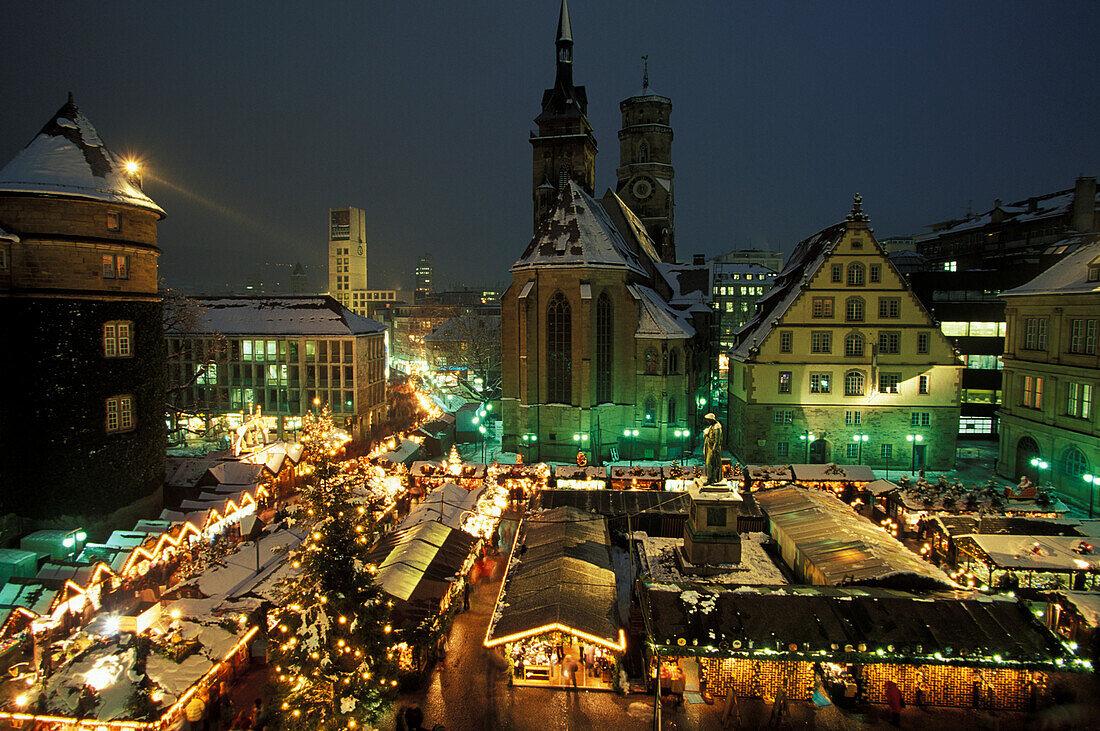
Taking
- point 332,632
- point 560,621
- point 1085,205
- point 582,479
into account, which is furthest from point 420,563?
point 1085,205

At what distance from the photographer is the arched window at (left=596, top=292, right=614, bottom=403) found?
39656 millimetres

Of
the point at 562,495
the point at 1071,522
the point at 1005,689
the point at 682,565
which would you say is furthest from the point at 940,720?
the point at 562,495

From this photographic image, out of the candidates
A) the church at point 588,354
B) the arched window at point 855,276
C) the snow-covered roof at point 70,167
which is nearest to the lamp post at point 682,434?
the church at point 588,354

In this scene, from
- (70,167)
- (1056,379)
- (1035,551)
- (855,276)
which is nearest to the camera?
(1035,551)

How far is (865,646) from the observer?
14.1m

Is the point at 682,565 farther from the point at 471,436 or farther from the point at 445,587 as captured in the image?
the point at 471,436

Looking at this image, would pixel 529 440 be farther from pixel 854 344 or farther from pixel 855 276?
pixel 855 276

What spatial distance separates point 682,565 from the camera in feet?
60.8

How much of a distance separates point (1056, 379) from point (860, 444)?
9.96 metres

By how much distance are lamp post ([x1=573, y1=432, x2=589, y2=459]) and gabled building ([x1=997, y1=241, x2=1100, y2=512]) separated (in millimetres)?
24083

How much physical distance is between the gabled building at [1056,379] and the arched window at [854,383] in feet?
25.7

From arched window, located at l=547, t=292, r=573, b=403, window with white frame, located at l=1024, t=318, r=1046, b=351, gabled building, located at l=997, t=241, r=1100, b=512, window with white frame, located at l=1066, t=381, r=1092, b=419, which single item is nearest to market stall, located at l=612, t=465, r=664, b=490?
arched window, located at l=547, t=292, r=573, b=403

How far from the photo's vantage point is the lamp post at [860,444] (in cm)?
3641

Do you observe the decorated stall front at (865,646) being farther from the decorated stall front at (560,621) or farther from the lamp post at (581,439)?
the lamp post at (581,439)
